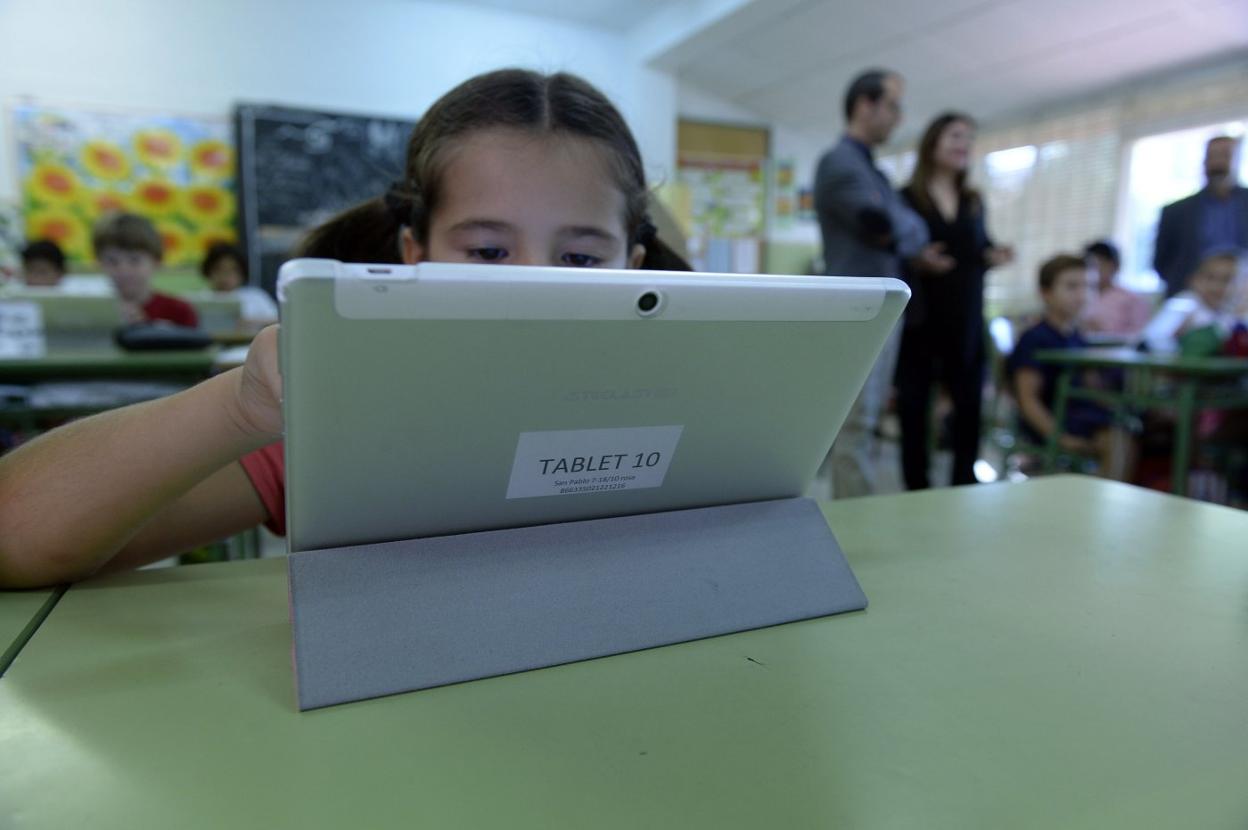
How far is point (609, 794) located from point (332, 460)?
20 centimetres

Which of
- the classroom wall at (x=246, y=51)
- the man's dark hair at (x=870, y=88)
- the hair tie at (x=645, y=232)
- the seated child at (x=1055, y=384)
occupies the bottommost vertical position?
the seated child at (x=1055, y=384)

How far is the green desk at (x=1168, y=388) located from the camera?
7.66 ft

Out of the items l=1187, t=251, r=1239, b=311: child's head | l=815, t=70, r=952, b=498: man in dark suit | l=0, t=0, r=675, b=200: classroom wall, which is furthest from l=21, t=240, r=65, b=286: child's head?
l=1187, t=251, r=1239, b=311: child's head

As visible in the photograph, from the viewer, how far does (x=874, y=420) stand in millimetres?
2381

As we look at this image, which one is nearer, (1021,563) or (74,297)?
(1021,563)

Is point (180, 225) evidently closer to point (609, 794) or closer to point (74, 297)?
point (74, 297)

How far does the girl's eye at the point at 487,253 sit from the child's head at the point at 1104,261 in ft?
15.9

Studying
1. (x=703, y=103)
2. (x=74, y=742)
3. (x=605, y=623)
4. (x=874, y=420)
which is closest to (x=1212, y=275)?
(x=874, y=420)

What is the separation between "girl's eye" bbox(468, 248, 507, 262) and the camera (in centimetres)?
74

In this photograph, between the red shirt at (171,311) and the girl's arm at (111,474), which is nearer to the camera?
the girl's arm at (111,474)

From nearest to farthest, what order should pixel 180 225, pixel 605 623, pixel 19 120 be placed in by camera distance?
1. pixel 605 623
2. pixel 19 120
3. pixel 180 225

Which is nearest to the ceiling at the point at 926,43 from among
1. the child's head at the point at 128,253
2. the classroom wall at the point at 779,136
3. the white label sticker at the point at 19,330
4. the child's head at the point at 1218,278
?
the classroom wall at the point at 779,136

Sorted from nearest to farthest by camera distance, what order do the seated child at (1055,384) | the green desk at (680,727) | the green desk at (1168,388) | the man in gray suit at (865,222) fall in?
the green desk at (680,727)
the man in gray suit at (865,222)
the green desk at (1168,388)
the seated child at (1055,384)

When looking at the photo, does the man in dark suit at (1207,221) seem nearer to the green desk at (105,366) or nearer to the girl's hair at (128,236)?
the green desk at (105,366)
